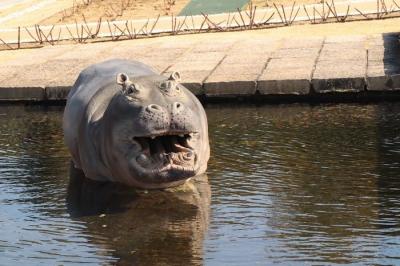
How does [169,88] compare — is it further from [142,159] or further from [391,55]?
[391,55]

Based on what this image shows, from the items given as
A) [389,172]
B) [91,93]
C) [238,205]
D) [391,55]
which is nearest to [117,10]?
[391,55]

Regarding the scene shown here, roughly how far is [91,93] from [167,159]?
1.50 meters

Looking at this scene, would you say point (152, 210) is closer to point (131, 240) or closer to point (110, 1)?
point (131, 240)

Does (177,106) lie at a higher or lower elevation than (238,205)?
higher

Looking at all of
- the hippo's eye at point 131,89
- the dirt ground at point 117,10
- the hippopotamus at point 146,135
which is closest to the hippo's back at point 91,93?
the hippopotamus at point 146,135

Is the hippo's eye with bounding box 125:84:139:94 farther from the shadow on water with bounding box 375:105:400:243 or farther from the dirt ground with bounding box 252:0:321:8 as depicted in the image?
the dirt ground with bounding box 252:0:321:8

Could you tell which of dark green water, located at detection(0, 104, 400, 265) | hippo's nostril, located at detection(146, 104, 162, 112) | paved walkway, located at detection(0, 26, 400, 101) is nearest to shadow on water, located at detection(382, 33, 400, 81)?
paved walkway, located at detection(0, 26, 400, 101)

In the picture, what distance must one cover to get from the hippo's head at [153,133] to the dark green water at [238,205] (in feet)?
0.92

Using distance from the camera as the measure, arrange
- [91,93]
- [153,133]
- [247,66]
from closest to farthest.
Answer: [153,133] < [91,93] < [247,66]

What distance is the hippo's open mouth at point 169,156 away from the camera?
6781 millimetres

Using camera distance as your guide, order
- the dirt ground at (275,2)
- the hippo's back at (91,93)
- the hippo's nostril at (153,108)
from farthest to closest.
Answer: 1. the dirt ground at (275,2)
2. the hippo's back at (91,93)
3. the hippo's nostril at (153,108)

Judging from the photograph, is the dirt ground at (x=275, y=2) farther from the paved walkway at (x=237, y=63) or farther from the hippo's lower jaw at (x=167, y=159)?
the hippo's lower jaw at (x=167, y=159)

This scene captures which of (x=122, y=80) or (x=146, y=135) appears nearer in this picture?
(x=146, y=135)

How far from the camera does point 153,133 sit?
6688 millimetres
